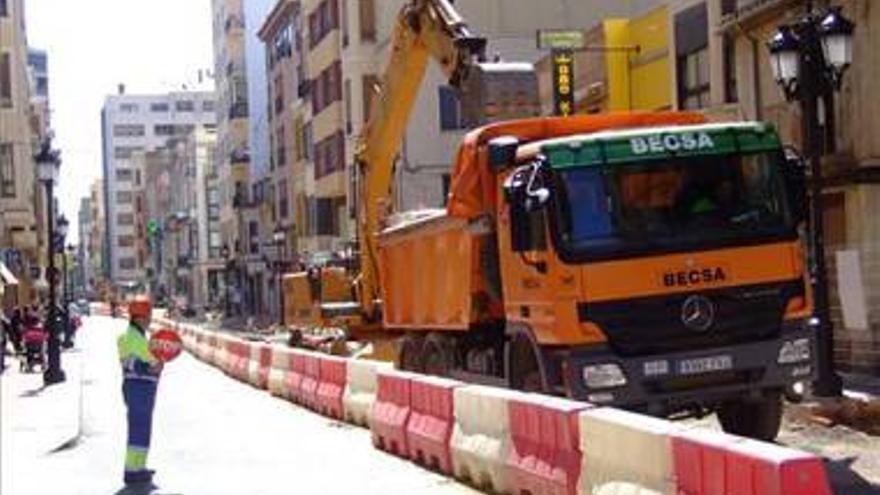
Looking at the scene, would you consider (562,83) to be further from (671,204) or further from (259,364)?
(671,204)

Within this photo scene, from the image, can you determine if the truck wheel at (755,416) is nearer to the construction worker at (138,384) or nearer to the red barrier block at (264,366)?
the construction worker at (138,384)

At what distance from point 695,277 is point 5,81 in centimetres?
4851

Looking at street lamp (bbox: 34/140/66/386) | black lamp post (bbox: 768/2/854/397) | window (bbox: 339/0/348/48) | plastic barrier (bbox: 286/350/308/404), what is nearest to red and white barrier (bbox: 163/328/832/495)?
plastic barrier (bbox: 286/350/308/404)

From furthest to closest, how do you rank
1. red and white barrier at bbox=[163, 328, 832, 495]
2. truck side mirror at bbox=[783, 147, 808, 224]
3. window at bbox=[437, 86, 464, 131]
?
window at bbox=[437, 86, 464, 131]
truck side mirror at bbox=[783, 147, 808, 224]
red and white barrier at bbox=[163, 328, 832, 495]

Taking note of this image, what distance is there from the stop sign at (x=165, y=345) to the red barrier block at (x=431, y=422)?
2.33 metres

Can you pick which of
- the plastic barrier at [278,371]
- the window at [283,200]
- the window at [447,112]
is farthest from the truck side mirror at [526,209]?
the window at [283,200]

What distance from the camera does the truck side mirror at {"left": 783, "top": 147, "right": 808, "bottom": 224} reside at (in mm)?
14227

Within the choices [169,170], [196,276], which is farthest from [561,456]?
[169,170]

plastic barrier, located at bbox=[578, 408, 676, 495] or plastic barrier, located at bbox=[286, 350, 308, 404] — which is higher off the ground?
plastic barrier, located at bbox=[578, 408, 676, 495]

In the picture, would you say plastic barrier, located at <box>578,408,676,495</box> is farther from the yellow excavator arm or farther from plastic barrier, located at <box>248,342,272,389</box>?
plastic barrier, located at <box>248,342,272,389</box>

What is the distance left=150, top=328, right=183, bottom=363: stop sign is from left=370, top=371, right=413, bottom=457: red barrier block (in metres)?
2.46

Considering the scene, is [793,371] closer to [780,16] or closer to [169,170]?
[780,16]

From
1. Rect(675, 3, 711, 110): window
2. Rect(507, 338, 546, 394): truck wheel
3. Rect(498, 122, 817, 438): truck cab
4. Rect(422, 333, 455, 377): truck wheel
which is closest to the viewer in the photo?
Rect(498, 122, 817, 438): truck cab

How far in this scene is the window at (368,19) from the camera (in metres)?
58.0
